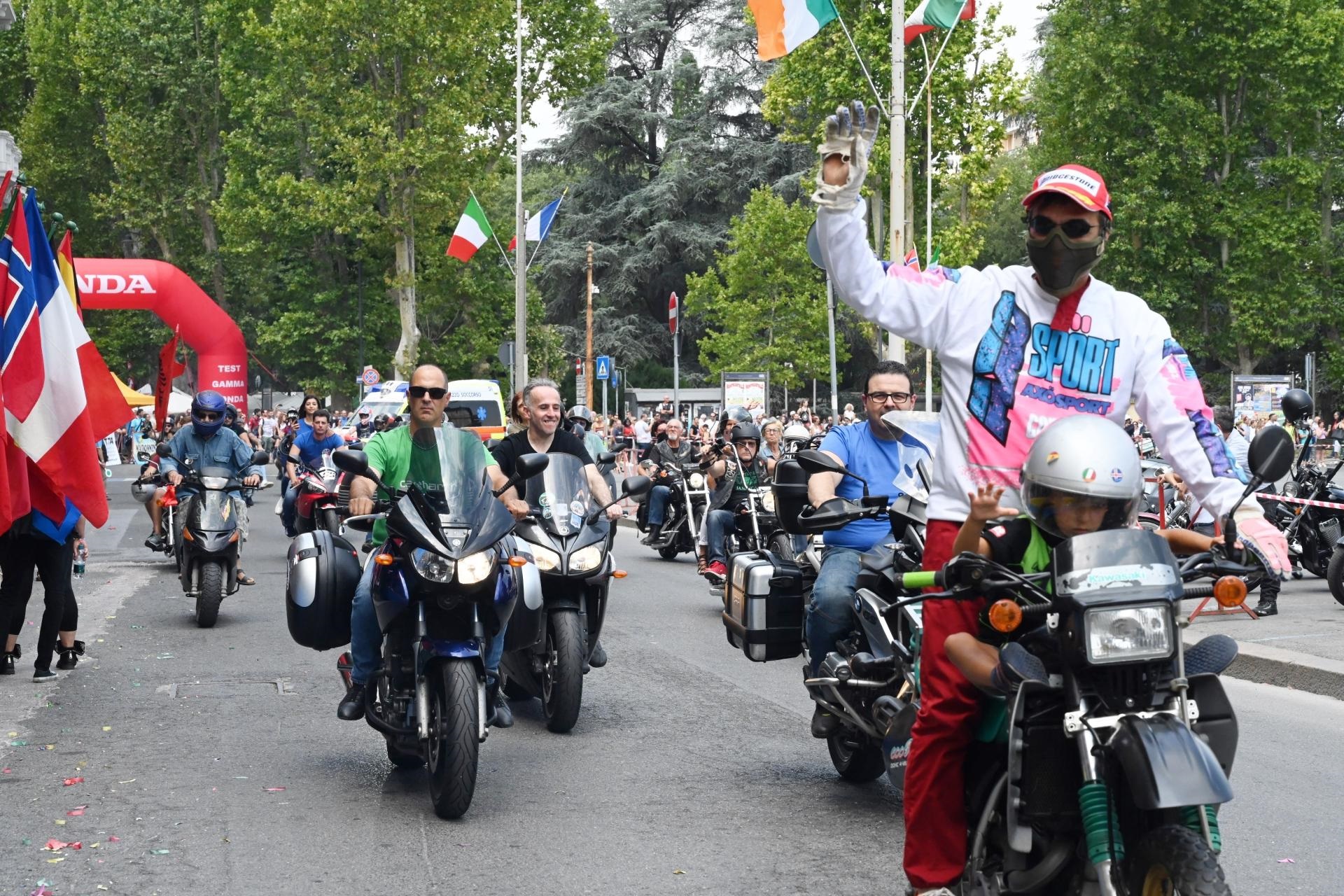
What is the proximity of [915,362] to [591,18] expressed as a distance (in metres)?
14.0

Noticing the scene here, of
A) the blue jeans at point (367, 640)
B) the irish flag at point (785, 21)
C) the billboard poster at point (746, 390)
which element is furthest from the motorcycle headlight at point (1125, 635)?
the billboard poster at point (746, 390)

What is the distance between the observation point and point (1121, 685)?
12.1ft

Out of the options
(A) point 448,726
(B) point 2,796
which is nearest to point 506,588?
(A) point 448,726

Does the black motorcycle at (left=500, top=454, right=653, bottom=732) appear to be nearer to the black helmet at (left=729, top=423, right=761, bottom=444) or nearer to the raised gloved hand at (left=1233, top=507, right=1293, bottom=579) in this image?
the raised gloved hand at (left=1233, top=507, right=1293, bottom=579)

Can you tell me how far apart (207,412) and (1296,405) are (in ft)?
34.5

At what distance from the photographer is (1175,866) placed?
338 centimetres

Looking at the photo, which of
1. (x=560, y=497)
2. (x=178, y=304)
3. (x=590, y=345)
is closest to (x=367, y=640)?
(x=560, y=497)

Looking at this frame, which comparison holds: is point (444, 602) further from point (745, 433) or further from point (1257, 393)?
point (1257, 393)

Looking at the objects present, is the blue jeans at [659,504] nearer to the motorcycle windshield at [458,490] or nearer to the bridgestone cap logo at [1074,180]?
the motorcycle windshield at [458,490]

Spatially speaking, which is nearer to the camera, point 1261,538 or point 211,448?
point 1261,538

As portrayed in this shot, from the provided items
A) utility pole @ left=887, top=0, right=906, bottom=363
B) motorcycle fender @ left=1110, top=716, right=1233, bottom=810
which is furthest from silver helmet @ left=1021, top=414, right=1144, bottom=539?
utility pole @ left=887, top=0, right=906, bottom=363

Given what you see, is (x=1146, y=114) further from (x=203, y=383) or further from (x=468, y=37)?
(x=203, y=383)

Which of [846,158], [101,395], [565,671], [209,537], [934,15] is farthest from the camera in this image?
[934,15]

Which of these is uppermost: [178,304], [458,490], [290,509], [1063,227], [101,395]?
[178,304]
